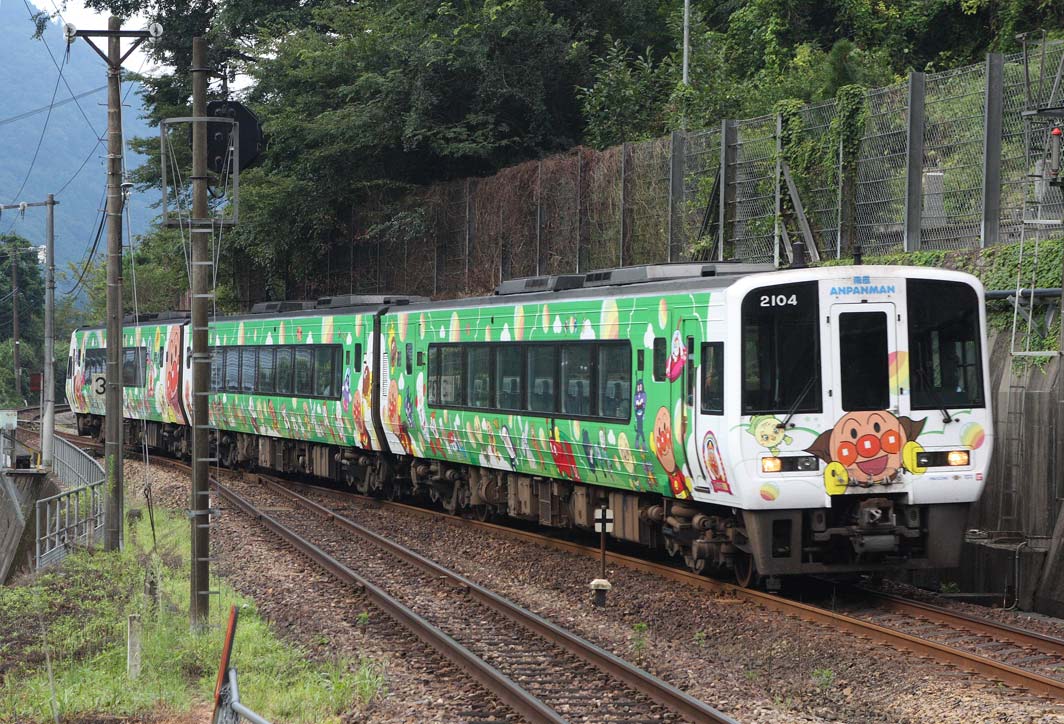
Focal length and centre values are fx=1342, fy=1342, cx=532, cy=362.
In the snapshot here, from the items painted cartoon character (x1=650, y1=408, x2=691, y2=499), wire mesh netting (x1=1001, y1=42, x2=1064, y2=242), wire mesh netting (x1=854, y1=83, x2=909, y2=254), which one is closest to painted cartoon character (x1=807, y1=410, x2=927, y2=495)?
painted cartoon character (x1=650, y1=408, x2=691, y2=499)

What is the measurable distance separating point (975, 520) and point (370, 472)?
36.9 feet

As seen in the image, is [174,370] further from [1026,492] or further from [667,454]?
[1026,492]

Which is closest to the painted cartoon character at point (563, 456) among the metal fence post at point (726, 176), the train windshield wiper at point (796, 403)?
the train windshield wiper at point (796, 403)

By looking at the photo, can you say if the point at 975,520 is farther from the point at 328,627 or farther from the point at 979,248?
the point at 328,627

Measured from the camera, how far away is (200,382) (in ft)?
38.2

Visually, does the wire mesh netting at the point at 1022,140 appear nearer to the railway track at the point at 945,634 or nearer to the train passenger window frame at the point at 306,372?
the railway track at the point at 945,634

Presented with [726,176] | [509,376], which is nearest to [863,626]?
[509,376]

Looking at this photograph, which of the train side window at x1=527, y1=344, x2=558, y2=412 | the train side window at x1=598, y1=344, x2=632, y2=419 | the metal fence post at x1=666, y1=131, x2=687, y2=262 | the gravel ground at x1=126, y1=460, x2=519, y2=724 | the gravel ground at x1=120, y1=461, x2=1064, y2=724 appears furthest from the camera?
the metal fence post at x1=666, y1=131, x2=687, y2=262

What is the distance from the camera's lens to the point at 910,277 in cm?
1199

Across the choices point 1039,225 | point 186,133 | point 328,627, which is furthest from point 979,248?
point 186,133

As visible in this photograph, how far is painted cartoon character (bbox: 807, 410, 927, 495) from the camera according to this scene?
461 inches

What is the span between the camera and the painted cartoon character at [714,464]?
11930 mm

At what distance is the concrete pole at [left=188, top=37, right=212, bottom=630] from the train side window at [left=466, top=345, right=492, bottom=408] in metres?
5.79

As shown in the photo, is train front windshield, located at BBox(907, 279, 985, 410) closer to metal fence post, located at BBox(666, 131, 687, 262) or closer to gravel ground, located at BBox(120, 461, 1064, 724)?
gravel ground, located at BBox(120, 461, 1064, 724)
